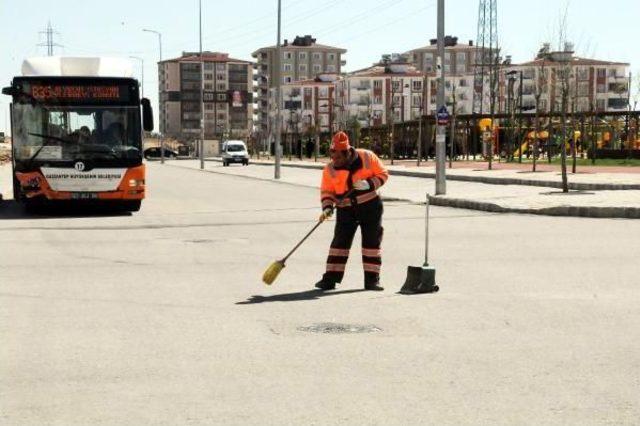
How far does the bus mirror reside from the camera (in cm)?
2181

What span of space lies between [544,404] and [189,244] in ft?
34.2

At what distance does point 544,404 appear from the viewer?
5.73 meters

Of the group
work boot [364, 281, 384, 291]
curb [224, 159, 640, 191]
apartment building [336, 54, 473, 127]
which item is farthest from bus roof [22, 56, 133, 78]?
apartment building [336, 54, 473, 127]

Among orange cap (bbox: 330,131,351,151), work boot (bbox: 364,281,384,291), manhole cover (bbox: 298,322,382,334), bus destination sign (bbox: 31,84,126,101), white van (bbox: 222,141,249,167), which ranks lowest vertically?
white van (bbox: 222,141,249,167)

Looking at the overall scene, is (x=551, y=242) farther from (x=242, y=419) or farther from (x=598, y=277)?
(x=242, y=419)

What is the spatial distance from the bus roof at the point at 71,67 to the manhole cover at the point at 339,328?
1461 cm

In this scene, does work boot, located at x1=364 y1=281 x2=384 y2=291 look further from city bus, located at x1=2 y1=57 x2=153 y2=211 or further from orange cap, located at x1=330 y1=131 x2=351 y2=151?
city bus, located at x1=2 y1=57 x2=153 y2=211

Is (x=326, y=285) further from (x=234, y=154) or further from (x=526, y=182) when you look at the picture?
(x=234, y=154)

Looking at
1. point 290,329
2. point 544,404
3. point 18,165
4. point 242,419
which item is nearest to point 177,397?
point 242,419

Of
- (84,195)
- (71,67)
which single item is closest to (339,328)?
(84,195)

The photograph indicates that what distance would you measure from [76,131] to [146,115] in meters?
1.35

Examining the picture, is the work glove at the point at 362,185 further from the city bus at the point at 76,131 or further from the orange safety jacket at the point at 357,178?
the city bus at the point at 76,131

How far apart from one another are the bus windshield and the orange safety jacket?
37.5ft

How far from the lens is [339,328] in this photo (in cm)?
823
